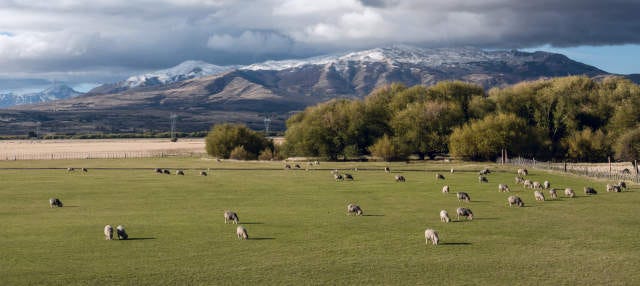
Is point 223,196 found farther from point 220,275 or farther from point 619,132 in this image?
point 619,132

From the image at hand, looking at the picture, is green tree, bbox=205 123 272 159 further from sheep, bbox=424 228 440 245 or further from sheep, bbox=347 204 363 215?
sheep, bbox=424 228 440 245

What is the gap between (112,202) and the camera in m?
48.0

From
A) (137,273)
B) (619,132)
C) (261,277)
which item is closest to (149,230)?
(137,273)

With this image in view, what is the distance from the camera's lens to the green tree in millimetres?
124375

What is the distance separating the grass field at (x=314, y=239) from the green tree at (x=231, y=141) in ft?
223

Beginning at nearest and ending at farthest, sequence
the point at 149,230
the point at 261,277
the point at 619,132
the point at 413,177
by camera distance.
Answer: the point at 261,277, the point at 149,230, the point at 413,177, the point at 619,132

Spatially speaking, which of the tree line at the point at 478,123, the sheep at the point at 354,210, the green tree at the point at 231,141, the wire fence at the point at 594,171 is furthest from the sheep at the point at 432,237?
the green tree at the point at 231,141

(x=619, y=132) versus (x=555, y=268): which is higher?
(x=619, y=132)

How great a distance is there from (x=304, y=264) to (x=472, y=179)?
46299 millimetres

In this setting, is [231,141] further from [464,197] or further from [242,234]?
[242,234]

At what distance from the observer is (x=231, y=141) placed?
124875 millimetres

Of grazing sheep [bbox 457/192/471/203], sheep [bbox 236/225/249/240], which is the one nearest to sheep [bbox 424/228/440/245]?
sheep [bbox 236/225/249/240]

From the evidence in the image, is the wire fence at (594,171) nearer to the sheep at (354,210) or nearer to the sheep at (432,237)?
the sheep at (354,210)

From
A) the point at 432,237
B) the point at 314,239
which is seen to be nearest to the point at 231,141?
the point at 314,239
